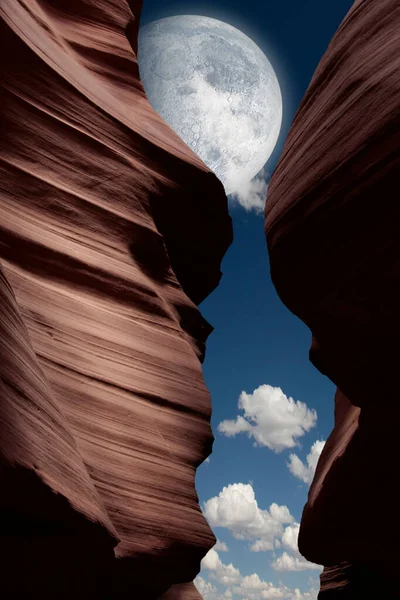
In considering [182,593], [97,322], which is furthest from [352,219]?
[182,593]

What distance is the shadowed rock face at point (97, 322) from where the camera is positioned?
3.95 metres

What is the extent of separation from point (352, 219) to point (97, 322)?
7.91 feet

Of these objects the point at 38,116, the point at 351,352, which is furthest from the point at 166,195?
the point at 351,352

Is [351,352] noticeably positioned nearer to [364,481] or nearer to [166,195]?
[364,481]

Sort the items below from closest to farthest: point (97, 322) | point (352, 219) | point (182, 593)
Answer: point (352, 219), point (97, 322), point (182, 593)

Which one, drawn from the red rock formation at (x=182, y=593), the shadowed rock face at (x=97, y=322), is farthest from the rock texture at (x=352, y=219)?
the red rock formation at (x=182, y=593)

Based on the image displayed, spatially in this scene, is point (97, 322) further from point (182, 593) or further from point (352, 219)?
point (182, 593)

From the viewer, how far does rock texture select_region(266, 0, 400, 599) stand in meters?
4.62

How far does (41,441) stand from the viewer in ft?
10.6

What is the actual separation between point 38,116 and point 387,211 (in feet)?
11.0

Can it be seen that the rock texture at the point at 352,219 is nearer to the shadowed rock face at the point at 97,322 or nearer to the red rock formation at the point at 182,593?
the shadowed rock face at the point at 97,322

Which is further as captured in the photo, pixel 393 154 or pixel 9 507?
pixel 393 154

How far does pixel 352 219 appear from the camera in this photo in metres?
4.84

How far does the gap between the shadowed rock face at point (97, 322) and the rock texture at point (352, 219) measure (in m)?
1.40
